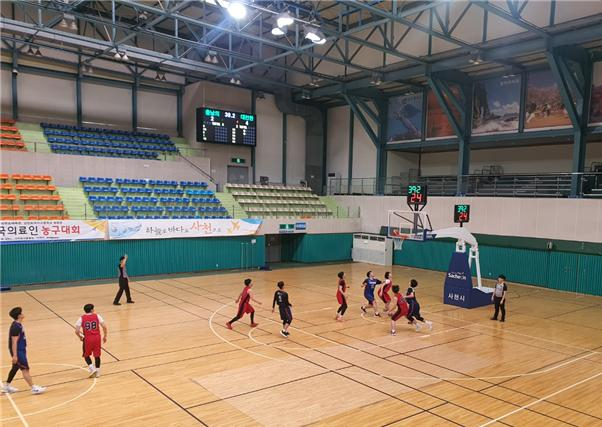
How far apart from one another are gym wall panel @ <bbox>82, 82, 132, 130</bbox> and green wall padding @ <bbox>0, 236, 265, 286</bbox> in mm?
9974

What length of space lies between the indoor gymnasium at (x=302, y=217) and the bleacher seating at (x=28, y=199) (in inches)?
5.3

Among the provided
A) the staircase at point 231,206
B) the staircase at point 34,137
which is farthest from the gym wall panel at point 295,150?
the staircase at point 34,137

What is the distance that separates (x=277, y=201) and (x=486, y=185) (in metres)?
12.3

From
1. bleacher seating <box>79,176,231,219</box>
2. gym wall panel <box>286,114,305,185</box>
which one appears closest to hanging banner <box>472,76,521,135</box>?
gym wall panel <box>286,114,305,185</box>

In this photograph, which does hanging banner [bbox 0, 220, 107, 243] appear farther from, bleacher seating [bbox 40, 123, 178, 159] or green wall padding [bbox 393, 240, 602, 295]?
green wall padding [bbox 393, 240, 602, 295]

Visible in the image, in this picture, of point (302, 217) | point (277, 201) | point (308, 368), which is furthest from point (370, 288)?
point (277, 201)

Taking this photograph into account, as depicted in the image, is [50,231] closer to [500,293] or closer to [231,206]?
[231,206]

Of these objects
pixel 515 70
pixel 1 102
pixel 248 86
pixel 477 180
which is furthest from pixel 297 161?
pixel 1 102

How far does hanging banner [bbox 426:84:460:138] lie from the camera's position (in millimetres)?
26141

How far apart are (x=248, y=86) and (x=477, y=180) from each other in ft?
51.2

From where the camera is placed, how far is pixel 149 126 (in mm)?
28875

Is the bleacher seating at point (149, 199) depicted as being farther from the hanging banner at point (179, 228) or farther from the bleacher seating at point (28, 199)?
the bleacher seating at point (28, 199)

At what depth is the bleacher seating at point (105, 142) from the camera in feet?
79.5

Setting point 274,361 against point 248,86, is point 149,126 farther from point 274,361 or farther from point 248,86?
point 274,361
